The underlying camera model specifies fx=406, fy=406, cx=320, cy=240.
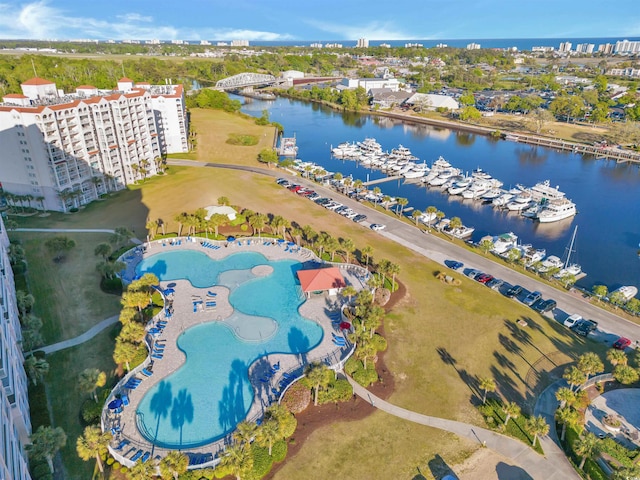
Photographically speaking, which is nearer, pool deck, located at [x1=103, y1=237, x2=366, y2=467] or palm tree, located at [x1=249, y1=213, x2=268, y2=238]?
pool deck, located at [x1=103, y1=237, x2=366, y2=467]

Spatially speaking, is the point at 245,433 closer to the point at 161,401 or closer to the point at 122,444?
the point at 122,444

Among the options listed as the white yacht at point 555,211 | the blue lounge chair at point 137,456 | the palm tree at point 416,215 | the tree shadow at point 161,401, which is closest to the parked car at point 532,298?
the palm tree at point 416,215

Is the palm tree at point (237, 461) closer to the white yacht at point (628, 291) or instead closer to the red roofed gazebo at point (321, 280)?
the red roofed gazebo at point (321, 280)

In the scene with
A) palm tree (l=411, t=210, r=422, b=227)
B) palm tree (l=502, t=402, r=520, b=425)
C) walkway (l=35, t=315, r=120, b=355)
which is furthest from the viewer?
palm tree (l=411, t=210, r=422, b=227)

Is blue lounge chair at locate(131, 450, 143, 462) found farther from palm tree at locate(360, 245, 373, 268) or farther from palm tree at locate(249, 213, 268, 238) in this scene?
palm tree at locate(249, 213, 268, 238)

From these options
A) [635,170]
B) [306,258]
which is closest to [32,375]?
[306,258]

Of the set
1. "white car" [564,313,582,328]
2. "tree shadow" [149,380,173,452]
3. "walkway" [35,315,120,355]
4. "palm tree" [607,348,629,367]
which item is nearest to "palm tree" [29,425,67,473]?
"tree shadow" [149,380,173,452]

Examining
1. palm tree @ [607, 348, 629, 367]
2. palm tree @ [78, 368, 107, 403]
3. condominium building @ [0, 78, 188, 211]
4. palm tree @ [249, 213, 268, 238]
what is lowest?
palm tree @ [607, 348, 629, 367]
